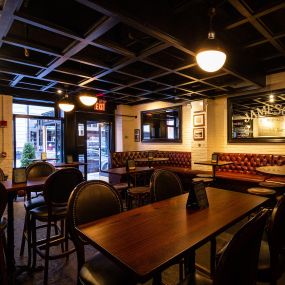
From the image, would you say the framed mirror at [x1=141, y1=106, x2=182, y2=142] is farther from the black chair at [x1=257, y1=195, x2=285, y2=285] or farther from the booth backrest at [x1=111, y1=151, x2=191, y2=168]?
the black chair at [x1=257, y1=195, x2=285, y2=285]

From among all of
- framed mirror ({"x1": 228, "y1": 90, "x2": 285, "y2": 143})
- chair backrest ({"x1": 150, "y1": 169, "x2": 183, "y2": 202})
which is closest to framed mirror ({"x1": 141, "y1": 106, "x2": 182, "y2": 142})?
framed mirror ({"x1": 228, "y1": 90, "x2": 285, "y2": 143})

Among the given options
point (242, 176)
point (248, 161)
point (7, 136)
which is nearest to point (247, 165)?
point (248, 161)

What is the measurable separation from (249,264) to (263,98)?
16.2ft

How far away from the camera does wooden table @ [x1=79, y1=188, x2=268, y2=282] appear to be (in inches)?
38.9

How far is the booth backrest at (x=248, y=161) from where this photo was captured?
15.7 ft

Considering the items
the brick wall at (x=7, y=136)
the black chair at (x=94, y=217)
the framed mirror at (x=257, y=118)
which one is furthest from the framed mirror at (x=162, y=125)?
the black chair at (x=94, y=217)

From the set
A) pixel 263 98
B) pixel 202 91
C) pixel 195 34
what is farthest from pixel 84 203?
pixel 263 98

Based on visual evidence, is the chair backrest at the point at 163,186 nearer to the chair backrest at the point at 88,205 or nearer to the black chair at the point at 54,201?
the chair backrest at the point at 88,205

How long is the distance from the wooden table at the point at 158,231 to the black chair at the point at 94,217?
179 mm

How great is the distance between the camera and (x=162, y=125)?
750cm

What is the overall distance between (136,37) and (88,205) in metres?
2.17

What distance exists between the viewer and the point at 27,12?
2.11 m

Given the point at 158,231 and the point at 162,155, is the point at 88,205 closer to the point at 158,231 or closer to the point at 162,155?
the point at 158,231

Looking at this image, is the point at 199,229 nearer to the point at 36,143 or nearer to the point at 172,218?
the point at 172,218
